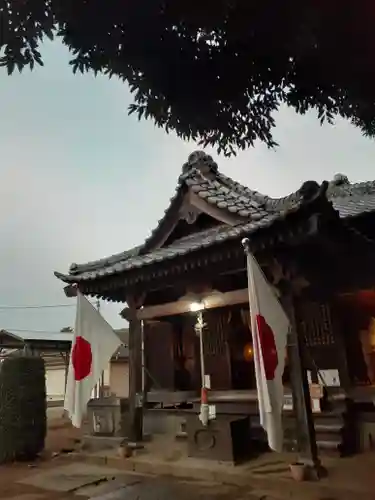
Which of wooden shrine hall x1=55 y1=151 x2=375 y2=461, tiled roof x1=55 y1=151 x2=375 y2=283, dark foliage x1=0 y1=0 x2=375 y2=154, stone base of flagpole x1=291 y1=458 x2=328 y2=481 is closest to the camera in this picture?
dark foliage x1=0 y1=0 x2=375 y2=154

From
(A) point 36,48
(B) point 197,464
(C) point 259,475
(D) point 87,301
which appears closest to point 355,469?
(C) point 259,475

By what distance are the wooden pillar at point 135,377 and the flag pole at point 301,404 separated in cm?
346

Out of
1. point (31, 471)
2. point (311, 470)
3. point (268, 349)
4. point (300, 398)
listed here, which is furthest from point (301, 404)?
point (31, 471)

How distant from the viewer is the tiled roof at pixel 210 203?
24.6ft

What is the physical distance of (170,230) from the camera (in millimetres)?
9523

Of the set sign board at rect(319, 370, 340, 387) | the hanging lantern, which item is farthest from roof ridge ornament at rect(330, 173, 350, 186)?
sign board at rect(319, 370, 340, 387)

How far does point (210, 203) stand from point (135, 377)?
400 centimetres

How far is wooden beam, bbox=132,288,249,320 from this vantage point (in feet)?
25.5

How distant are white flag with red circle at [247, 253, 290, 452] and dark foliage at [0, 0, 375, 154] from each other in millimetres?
2294

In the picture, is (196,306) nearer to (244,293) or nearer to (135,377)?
(244,293)

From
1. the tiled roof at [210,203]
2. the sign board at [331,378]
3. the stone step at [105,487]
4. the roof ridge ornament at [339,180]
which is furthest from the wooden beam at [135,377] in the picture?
the roof ridge ornament at [339,180]

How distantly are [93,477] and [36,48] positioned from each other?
679 centimetres

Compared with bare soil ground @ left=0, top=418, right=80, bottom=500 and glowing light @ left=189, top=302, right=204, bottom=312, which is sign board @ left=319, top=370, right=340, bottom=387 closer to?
glowing light @ left=189, top=302, right=204, bottom=312

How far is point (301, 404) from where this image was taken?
21.0ft
